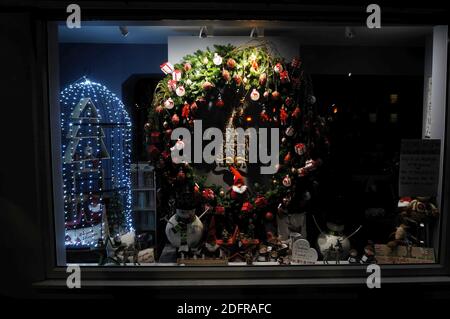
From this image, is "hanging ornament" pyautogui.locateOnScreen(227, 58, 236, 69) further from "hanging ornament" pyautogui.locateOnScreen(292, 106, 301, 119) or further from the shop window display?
"hanging ornament" pyautogui.locateOnScreen(292, 106, 301, 119)

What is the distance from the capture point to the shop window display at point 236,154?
3344 mm

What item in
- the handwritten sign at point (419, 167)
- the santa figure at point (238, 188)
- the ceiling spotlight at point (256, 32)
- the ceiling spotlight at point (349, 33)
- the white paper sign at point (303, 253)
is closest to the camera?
the handwritten sign at point (419, 167)

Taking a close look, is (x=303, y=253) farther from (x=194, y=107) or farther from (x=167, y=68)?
(x=167, y=68)

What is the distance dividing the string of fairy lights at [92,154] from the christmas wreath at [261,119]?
1.09 ft

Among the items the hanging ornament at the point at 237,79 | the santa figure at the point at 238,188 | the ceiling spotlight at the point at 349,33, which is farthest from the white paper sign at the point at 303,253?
the ceiling spotlight at the point at 349,33

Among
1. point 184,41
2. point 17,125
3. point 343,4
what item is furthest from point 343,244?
point 17,125

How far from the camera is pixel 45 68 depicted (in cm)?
279

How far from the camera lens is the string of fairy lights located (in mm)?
3355

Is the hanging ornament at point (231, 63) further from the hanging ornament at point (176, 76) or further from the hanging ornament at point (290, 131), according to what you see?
the hanging ornament at point (290, 131)

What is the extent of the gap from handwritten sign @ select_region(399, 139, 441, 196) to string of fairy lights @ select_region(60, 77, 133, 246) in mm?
2339

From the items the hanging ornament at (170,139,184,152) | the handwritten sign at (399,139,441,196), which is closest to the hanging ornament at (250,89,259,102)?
the hanging ornament at (170,139,184,152)

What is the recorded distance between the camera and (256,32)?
11.1 feet

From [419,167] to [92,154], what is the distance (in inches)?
108

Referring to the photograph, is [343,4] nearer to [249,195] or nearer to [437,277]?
[249,195]
